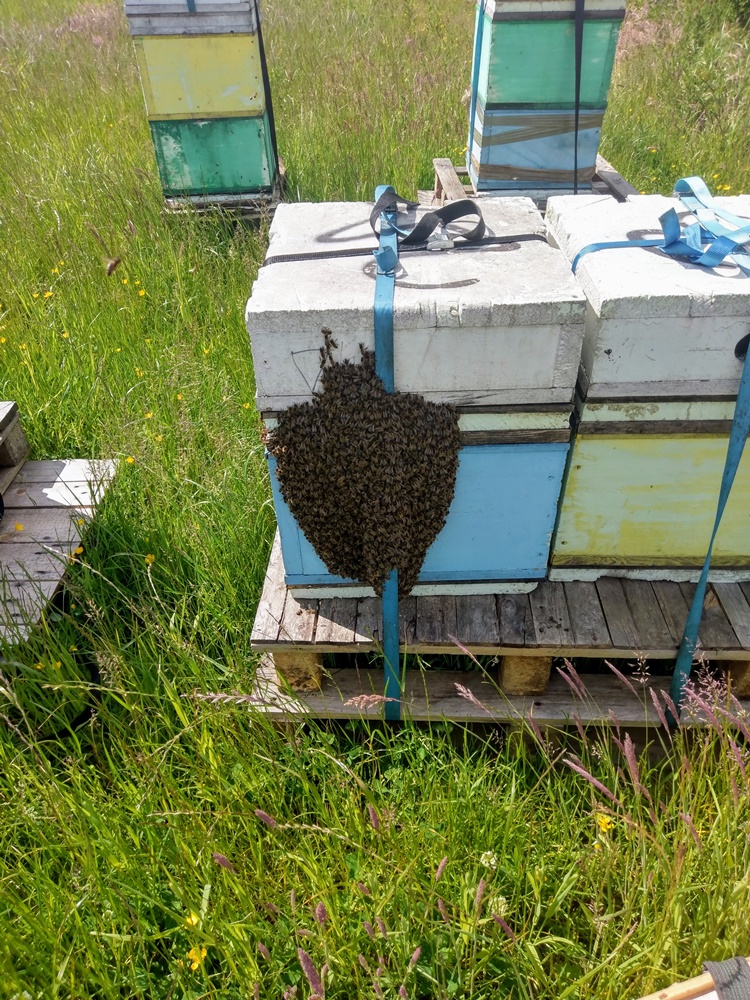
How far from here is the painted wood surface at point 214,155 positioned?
14.5ft

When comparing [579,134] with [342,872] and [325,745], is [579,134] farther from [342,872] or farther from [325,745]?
[342,872]

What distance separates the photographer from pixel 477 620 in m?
2.21

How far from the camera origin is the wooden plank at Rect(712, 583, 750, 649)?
7.11 feet

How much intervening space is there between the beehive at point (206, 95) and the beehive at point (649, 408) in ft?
9.50

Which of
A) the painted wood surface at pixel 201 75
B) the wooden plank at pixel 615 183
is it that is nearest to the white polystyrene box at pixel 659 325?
the wooden plank at pixel 615 183

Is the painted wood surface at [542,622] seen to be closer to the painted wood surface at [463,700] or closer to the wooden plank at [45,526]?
the painted wood surface at [463,700]

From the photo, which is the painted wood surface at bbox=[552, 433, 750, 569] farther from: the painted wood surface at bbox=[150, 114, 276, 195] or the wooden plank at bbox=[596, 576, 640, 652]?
the painted wood surface at bbox=[150, 114, 276, 195]

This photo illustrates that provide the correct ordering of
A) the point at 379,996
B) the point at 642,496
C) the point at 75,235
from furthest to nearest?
the point at 75,235, the point at 642,496, the point at 379,996

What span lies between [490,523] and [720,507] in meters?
0.65

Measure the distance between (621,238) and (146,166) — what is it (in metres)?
4.94

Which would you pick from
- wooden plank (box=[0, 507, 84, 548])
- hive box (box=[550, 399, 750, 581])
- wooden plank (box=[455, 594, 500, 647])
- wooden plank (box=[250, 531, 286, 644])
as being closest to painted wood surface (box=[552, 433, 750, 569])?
hive box (box=[550, 399, 750, 581])

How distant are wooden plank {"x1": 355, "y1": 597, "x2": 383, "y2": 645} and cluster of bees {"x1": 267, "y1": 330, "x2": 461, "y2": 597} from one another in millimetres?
227

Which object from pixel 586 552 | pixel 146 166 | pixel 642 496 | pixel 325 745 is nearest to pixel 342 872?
pixel 325 745

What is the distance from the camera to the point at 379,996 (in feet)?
4.20
